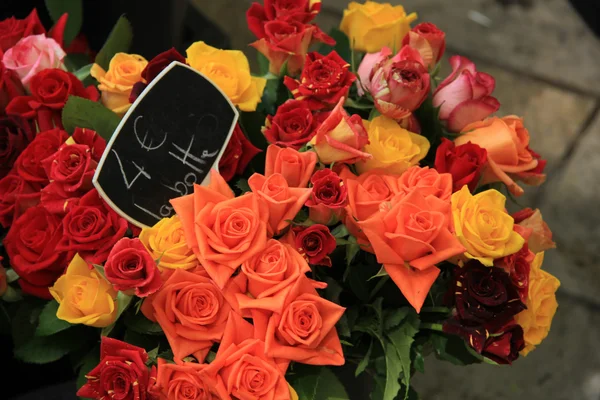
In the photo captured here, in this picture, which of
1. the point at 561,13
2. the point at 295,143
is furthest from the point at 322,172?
the point at 561,13

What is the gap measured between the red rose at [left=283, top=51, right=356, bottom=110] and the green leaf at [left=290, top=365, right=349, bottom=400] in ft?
0.90

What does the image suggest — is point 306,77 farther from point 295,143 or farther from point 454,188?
point 454,188

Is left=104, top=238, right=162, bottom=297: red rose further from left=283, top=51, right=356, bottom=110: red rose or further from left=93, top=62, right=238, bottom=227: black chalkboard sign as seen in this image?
left=283, top=51, right=356, bottom=110: red rose

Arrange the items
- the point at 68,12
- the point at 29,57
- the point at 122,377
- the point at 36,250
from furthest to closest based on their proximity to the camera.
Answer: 1. the point at 68,12
2. the point at 29,57
3. the point at 36,250
4. the point at 122,377

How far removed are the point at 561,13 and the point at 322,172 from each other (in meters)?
1.84

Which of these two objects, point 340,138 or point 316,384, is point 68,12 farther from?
point 316,384

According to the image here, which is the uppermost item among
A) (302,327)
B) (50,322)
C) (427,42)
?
(427,42)

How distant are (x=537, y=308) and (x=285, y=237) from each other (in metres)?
0.27

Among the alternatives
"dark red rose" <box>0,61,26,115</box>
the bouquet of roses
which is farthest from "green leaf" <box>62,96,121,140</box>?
"dark red rose" <box>0,61,26,115</box>

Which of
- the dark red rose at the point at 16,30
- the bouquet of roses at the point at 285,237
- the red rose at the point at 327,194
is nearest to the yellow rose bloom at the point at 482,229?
the bouquet of roses at the point at 285,237

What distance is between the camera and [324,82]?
64 centimetres

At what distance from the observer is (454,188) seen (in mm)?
622

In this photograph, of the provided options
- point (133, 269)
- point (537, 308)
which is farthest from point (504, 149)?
point (133, 269)

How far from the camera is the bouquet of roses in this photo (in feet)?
1.72
